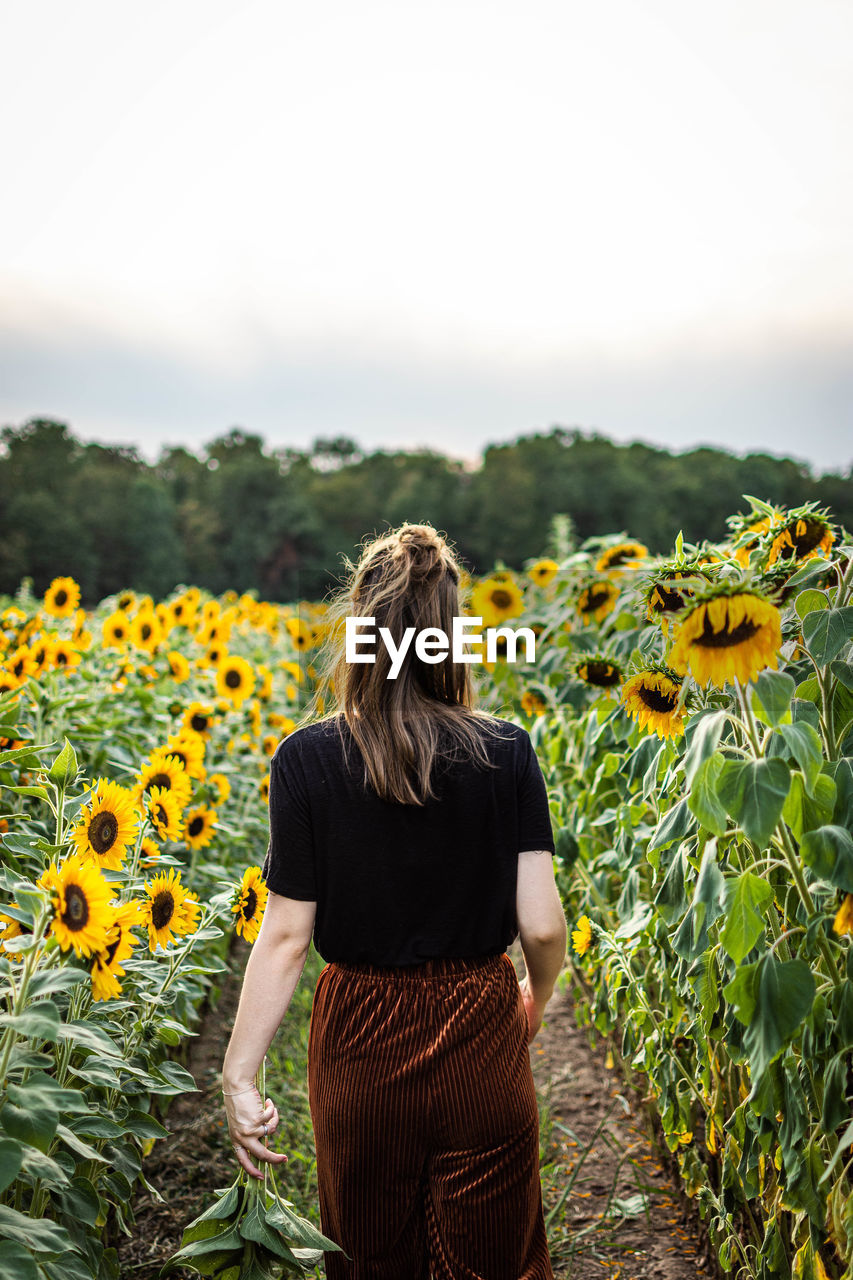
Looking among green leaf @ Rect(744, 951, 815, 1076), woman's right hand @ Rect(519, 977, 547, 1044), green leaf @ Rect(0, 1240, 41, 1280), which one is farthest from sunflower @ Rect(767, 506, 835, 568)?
green leaf @ Rect(0, 1240, 41, 1280)

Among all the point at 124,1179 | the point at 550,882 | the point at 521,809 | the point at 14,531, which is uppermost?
A: the point at 14,531

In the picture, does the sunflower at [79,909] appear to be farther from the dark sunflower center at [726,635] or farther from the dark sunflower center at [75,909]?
the dark sunflower center at [726,635]

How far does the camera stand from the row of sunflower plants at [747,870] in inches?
49.9

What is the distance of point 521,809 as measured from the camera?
1.65 m

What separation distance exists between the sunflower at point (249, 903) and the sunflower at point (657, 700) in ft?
2.88

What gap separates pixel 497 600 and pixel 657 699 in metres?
2.73

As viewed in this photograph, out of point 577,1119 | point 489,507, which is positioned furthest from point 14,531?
point 577,1119

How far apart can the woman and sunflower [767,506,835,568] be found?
26.4 inches

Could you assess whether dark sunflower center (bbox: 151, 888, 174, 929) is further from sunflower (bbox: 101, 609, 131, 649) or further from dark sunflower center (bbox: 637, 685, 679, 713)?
sunflower (bbox: 101, 609, 131, 649)

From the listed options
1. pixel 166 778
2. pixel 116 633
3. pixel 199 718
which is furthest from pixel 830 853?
pixel 116 633

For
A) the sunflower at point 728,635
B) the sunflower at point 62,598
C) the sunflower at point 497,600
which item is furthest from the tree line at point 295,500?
the sunflower at point 728,635

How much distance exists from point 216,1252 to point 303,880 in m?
0.65

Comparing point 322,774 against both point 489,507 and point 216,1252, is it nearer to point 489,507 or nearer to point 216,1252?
point 216,1252

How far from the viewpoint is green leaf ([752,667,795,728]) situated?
129 centimetres
